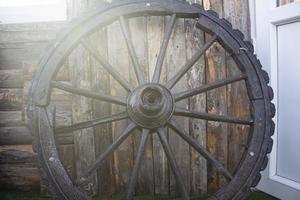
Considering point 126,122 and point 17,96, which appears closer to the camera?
point 126,122

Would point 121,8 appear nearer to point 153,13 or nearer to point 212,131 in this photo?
point 153,13

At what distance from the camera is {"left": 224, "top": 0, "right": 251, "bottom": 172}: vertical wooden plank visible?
2320mm

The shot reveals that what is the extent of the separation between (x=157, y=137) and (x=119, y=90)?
1.49ft

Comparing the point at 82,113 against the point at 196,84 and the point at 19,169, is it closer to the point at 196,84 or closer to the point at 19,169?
the point at 19,169

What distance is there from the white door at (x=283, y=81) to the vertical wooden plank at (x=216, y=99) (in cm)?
30

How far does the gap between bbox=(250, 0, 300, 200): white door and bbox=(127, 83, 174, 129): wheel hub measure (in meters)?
0.93

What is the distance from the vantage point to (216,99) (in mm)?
2309

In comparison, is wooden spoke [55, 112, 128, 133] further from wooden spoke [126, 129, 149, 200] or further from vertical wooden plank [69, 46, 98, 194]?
vertical wooden plank [69, 46, 98, 194]

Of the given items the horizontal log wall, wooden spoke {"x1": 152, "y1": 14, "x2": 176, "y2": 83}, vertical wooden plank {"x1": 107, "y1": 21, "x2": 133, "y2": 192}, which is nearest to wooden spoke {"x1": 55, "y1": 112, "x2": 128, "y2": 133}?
wooden spoke {"x1": 152, "y1": 14, "x2": 176, "y2": 83}

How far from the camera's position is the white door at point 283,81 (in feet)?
6.74

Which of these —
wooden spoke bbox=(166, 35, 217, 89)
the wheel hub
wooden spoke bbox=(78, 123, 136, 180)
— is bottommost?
wooden spoke bbox=(78, 123, 136, 180)

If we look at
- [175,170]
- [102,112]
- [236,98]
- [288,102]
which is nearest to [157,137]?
[102,112]

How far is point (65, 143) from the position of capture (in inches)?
91.2

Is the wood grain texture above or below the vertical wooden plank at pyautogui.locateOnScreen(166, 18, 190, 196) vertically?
below
